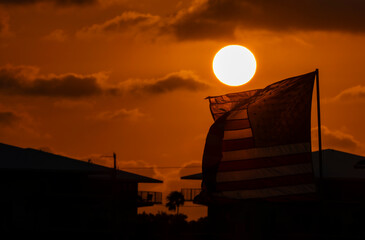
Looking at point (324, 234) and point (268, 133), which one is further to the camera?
point (324, 234)

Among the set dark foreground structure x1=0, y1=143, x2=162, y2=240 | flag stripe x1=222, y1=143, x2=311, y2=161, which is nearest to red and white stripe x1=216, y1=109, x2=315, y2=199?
flag stripe x1=222, y1=143, x2=311, y2=161

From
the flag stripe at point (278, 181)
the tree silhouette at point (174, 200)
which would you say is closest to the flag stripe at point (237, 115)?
the flag stripe at point (278, 181)

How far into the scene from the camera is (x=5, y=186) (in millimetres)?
56688

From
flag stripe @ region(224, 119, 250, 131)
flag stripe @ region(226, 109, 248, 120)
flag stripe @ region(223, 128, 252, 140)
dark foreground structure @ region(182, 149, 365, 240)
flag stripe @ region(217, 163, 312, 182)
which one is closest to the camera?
flag stripe @ region(217, 163, 312, 182)

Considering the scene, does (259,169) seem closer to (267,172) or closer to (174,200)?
(267,172)

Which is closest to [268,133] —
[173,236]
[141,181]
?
[173,236]

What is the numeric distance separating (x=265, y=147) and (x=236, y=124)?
1.95m

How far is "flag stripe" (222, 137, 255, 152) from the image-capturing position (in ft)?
117

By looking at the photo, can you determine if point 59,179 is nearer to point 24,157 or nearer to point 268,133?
point 24,157

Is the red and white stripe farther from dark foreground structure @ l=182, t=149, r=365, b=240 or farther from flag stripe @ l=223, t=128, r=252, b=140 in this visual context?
dark foreground structure @ l=182, t=149, r=365, b=240

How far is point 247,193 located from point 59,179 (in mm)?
27244

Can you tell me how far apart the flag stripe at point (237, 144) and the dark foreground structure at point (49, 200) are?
17.7m

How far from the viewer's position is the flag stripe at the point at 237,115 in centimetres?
3631

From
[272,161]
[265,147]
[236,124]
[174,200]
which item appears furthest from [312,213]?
Answer: [174,200]
